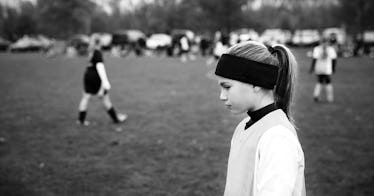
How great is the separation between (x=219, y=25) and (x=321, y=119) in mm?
43539

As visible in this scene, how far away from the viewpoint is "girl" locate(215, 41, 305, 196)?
5.85 ft

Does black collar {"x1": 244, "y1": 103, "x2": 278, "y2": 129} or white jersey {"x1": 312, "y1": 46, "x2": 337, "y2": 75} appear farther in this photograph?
white jersey {"x1": 312, "y1": 46, "x2": 337, "y2": 75}

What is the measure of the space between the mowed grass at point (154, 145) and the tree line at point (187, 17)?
3803cm

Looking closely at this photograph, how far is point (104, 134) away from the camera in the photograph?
7867mm

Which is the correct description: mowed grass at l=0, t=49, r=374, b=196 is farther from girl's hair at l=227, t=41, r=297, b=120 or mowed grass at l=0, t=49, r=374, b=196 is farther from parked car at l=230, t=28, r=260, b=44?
girl's hair at l=227, t=41, r=297, b=120

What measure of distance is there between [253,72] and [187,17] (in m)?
53.4

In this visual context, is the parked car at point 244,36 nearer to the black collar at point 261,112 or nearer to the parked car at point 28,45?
the black collar at point 261,112

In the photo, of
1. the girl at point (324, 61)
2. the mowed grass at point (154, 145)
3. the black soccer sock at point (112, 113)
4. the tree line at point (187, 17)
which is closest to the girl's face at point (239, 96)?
the mowed grass at point (154, 145)

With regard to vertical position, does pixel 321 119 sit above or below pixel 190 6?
below

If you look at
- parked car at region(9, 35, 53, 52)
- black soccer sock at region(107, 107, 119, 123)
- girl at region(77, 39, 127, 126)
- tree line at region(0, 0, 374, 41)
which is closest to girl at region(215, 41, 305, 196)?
girl at region(77, 39, 127, 126)

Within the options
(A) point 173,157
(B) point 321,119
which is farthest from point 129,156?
(B) point 321,119

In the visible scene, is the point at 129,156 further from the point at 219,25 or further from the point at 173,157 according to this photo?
the point at 219,25

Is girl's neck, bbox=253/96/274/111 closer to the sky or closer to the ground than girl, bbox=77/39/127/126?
closer to the sky

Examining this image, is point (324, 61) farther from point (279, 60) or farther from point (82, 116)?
point (279, 60)
